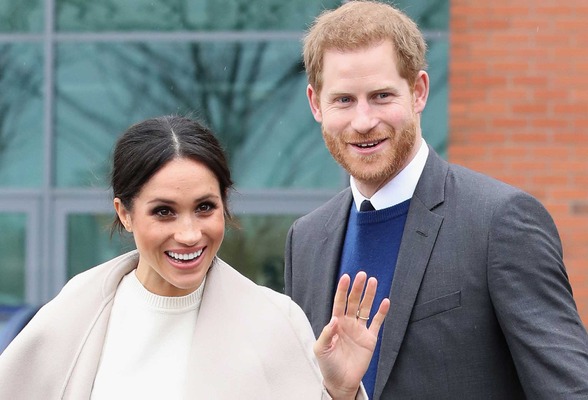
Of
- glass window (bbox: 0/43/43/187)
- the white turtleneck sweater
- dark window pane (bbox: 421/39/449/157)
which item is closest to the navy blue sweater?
the white turtleneck sweater

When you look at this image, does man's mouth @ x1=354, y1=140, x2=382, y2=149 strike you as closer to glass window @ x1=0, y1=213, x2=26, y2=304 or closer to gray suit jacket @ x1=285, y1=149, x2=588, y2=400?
gray suit jacket @ x1=285, y1=149, x2=588, y2=400

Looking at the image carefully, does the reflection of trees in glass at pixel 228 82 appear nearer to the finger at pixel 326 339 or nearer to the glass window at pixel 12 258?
the glass window at pixel 12 258

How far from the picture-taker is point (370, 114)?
325 cm

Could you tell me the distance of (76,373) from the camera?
310 centimetres

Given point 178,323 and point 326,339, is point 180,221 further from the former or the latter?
point 326,339

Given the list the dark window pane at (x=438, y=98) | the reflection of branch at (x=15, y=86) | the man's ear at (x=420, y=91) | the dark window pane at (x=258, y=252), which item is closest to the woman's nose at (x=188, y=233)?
the man's ear at (x=420, y=91)

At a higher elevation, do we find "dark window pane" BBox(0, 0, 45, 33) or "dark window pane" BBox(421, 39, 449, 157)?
"dark window pane" BBox(0, 0, 45, 33)

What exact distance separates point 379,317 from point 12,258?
218 inches

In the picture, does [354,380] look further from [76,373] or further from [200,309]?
[76,373]

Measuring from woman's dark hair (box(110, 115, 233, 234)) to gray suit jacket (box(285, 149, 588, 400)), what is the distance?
575mm

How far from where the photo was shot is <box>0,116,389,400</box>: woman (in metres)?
3.07

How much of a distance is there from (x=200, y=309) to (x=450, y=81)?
4.39 meters

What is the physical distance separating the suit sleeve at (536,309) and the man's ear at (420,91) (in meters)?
0.46

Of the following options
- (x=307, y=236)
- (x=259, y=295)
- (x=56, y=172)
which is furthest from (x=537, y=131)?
(x=259, y=295)
